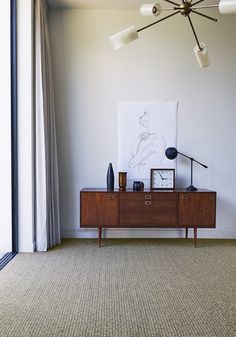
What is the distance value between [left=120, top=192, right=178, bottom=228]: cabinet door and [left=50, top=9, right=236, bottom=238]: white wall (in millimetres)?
563

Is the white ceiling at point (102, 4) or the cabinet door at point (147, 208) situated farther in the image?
the white ceiling at point (102, 4)

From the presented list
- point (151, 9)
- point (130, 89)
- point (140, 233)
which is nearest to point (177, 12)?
point (151, 9)

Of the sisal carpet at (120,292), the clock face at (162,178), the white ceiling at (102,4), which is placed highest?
the white ceiling at (102,4)

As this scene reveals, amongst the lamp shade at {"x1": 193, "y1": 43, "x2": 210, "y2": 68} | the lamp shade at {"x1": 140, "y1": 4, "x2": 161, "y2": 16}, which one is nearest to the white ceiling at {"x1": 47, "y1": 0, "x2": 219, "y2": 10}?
the lamp shade at {"x1": 193, "y1": 43, "x2": 210, "y2": 68}

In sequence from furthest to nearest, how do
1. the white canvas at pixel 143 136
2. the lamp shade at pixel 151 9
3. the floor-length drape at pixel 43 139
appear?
the white canvas at pixel 143 136, the floor-length drape at pixel 43 139, the lamp shade at pixel 151 9

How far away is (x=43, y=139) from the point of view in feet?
12.3

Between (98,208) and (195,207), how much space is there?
3.72 ft

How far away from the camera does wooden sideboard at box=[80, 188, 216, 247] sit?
390cm

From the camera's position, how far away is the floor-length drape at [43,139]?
12.3 feet

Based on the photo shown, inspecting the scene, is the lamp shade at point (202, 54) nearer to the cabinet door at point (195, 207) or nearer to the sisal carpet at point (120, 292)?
the cabinet door at point (195, 207)

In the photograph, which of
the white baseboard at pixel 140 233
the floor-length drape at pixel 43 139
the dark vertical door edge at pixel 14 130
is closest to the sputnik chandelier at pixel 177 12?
the floor-length drape at pixel 43 139

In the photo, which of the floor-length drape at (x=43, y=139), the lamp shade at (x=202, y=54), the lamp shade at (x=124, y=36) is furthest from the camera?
the floor-length drape at (x=43, y=139)

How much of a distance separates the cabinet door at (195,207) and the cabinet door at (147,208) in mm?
88

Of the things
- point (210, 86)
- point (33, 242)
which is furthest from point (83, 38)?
point (33, 242)
